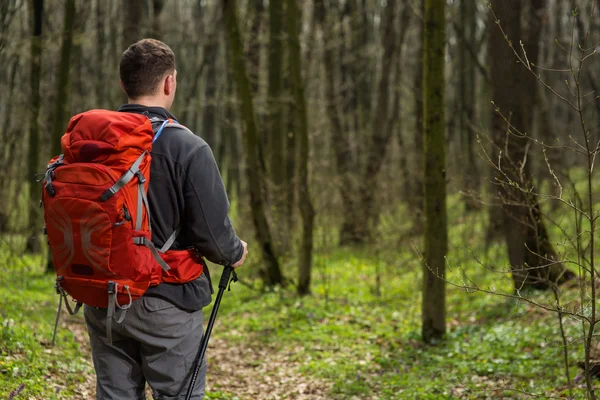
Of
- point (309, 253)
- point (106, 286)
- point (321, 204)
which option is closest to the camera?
point (106, 286)

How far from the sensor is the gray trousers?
120 inches

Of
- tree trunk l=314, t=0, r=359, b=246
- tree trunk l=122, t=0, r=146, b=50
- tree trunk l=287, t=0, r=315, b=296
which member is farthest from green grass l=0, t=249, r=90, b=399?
tree trunk l=314, t=0, r=359, b=246

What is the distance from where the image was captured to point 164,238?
3.12m

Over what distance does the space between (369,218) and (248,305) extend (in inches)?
Result: 218

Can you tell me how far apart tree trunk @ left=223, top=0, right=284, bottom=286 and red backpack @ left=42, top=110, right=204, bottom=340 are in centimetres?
691

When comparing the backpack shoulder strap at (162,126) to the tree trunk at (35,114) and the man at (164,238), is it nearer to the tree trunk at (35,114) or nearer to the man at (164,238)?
the man at (164,238)

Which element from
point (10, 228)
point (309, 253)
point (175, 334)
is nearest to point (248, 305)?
point (309, 253)

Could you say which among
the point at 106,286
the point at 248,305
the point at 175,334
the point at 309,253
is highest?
the point at 106,286

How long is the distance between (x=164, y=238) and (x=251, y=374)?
417 cm

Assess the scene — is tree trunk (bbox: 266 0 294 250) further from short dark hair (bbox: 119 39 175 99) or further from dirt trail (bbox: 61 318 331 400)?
short dark hair (bbox: 119 39 175 99)

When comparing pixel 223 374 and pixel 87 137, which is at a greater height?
pixel 87 137

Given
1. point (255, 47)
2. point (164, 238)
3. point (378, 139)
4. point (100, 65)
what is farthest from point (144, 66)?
point (100, 65)

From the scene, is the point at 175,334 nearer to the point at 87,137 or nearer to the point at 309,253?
the point at 87,137

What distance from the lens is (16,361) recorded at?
534 centimetres
